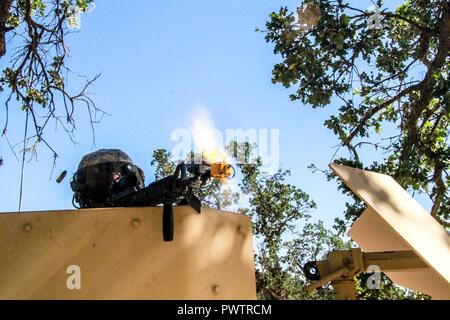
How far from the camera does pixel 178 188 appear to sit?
253cm

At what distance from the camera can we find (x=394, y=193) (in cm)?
290

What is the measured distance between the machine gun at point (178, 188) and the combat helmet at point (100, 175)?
18.4 inches

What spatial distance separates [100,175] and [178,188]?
0.88 metres

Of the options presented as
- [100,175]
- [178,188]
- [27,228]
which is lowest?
[27,228]

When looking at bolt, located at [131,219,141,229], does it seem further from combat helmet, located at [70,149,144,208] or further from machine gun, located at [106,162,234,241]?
combat helmet, located at [70,149,144,208]

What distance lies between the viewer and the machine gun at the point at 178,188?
2459 millimetres

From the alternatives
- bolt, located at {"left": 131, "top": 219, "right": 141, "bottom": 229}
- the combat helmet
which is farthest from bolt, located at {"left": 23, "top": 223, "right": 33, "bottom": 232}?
the combat helmet

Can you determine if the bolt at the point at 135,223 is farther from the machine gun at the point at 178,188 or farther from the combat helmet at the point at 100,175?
the combat helmet at the point at 100,175

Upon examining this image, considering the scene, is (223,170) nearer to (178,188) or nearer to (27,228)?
(178,188)

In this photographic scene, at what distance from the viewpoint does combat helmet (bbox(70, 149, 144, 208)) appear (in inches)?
126

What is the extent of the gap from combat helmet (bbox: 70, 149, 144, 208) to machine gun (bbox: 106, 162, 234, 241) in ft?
1.54

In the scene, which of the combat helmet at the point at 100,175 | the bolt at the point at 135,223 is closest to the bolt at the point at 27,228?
the bolt at the point at 135,223

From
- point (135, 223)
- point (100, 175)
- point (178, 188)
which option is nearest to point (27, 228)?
point (135, 223)
